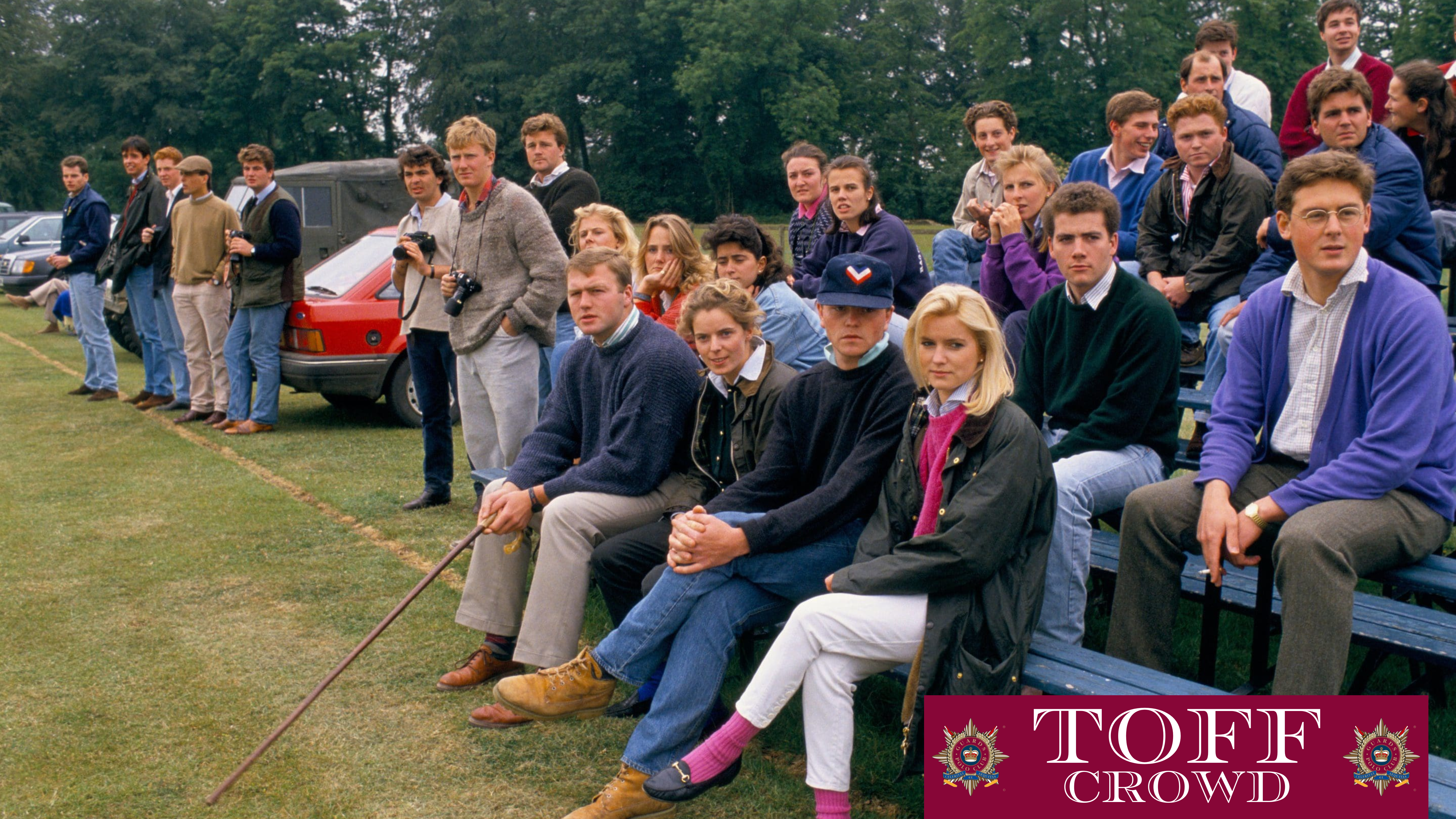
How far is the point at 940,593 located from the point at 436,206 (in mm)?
4608

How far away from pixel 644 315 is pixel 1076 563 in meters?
1.90

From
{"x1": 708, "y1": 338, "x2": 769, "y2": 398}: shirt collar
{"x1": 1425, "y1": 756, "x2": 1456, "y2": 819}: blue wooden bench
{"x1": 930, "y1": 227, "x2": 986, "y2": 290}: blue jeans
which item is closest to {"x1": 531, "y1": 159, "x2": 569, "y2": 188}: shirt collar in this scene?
{"x1": 930, "y1": 227, "x2": 986, "y2": 290}: blue jeans

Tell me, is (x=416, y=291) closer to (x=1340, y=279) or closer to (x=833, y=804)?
(x=833, y=804)

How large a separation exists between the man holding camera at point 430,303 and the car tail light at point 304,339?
2.31m

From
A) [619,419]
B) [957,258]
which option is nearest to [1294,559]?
[619,419]

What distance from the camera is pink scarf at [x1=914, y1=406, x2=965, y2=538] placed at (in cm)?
316

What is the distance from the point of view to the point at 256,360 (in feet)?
29.5

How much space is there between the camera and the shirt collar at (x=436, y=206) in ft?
22.0

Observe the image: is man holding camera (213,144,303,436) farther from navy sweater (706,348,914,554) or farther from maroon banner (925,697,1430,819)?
maroon banner (925,697,1430,819)

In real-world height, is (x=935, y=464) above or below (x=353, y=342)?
above

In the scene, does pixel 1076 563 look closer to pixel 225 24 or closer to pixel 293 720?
pixel 293 720

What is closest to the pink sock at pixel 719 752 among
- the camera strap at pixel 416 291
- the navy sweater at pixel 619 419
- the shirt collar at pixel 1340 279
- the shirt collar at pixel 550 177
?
the navy sweater at pixel 619 419

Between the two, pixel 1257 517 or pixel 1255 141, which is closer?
pixel 1257 517

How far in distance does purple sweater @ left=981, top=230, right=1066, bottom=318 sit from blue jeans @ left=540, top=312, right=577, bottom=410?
2251mm
